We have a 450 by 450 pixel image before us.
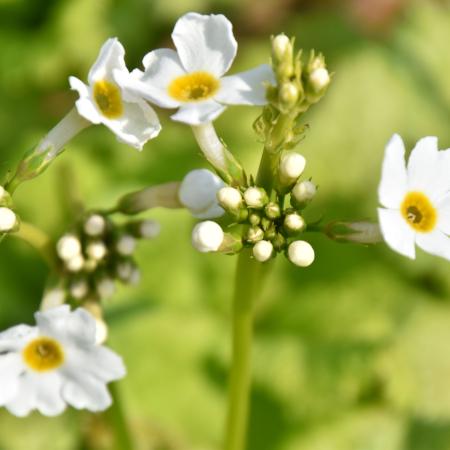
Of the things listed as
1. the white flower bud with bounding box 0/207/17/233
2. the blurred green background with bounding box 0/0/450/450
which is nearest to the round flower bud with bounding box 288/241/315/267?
the white flower bud with bounding box 0/207/17/233

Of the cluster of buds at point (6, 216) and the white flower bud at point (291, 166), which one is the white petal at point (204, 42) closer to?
the white flower bud at point (291, 166)

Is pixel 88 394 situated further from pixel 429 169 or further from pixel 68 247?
pixel 429 169

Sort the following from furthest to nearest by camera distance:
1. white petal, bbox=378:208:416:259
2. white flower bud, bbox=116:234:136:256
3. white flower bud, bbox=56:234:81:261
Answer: white flower bud, bbox=116:234:136:256 < white flower bud, bbox=56:234:81:261 < white petal, bbox=378:208:416:259

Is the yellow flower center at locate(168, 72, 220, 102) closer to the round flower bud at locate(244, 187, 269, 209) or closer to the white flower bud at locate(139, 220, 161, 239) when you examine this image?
the round flower bud at locate(244, 187, 269, 209)

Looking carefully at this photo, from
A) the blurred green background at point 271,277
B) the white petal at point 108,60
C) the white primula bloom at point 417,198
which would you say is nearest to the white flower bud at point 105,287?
the white petal at point 108,60

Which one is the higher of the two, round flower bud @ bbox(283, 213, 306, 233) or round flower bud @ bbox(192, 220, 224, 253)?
round flower bud @ bbox(283, 213, 306, 233)

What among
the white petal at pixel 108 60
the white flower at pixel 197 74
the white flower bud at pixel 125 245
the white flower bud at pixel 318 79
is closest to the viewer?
the white flower bud at pixel 318 79

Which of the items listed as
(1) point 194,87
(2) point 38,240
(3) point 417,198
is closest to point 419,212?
(3) point 417,198

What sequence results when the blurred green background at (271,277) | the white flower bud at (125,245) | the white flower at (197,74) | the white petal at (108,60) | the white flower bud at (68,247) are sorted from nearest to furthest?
the white flower at (197,74) → the white petal at (108,60) → the white flower bud at (68,247) → the white flower bud at (125,245) → the blurred green background at (271,277)
